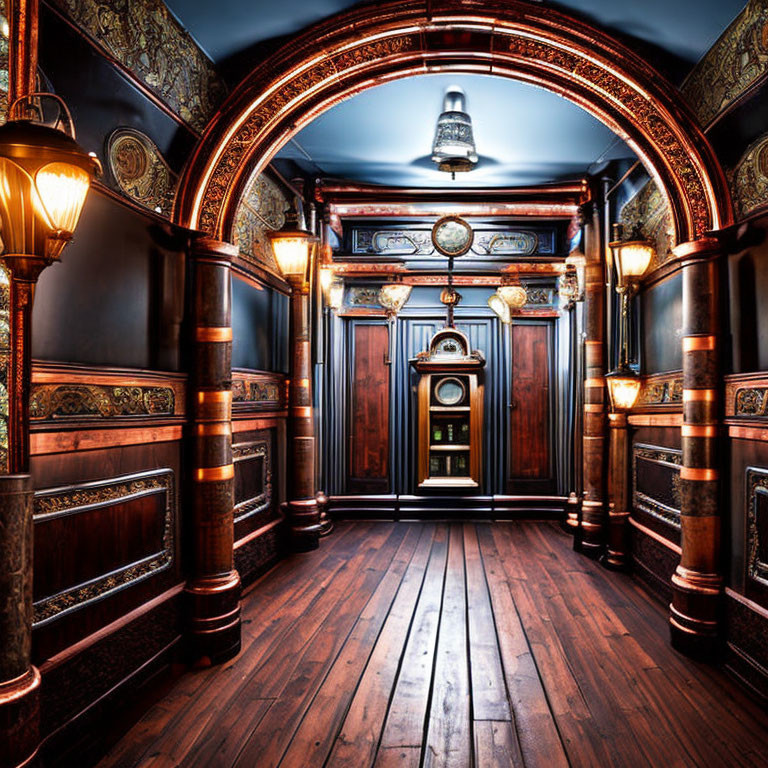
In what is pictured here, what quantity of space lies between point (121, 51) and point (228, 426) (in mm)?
1966

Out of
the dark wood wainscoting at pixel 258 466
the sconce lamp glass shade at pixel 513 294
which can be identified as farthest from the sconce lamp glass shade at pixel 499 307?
the dark wood wainscoting at pixel 258 466

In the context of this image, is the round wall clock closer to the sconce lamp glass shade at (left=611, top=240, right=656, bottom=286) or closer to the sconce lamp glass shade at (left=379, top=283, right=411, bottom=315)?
the sconce lamp glass shade at (left=379, top=283, right=411, bottom=315)

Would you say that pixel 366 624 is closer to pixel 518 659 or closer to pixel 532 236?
pixel 518 659

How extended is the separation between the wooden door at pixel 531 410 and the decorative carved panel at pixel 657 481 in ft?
7.05

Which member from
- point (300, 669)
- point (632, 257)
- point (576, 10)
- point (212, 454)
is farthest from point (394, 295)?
point (300, 669)

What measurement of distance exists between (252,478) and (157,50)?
3.07m

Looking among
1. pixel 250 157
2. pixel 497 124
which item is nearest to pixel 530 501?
pixel 497 124

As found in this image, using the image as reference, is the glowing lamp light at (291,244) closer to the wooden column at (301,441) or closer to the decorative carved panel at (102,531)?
the wooden column at (301,441)

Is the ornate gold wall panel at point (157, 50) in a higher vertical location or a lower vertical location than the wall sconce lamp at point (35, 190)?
higher

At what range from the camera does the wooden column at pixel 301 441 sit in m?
5.68

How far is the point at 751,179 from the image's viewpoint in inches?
125

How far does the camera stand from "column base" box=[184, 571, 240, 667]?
3295mm

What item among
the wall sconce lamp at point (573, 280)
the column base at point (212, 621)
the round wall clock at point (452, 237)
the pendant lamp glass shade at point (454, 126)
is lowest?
the column base at point (212, 621)

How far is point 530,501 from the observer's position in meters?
7.27
